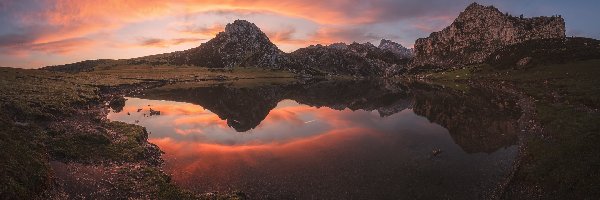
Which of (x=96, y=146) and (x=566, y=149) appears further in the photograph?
(x=96, y=146)

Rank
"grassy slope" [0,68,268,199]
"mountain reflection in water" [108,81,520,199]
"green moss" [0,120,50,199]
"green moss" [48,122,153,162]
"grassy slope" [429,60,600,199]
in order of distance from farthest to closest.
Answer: "green moss" [48,122,153,162] < "mountain reflection in water" [108,81,520,199] < "grassy slope" [429,60,600,199] < "grassy slope" [0,68,268,199] < "green moss" [0,120,50,199]

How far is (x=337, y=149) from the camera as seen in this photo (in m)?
49.7

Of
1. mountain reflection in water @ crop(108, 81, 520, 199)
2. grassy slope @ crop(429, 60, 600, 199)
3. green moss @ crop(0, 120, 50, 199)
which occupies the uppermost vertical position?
green moss @ crop(0, 120, 50, 199)

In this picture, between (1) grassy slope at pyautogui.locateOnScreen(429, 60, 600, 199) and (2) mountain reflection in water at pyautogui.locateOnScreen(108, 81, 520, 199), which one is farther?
(2) mountain reflection in water at pyautogui.locateOnScreen(108, 81, 520, 199)

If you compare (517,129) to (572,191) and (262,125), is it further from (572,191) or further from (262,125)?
(262,125)

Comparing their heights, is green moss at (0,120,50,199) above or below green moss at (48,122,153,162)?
above

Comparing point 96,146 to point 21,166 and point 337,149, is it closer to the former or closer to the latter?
point 21,166

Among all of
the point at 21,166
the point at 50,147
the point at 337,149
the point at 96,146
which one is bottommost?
the point at 337,149

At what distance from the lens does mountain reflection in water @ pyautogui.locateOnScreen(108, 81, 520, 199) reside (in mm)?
34875

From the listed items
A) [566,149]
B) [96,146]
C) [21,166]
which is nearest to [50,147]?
[96,146]

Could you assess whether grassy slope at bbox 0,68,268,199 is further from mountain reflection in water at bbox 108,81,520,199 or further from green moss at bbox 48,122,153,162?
mountain reflection in water at bbox 108,81,520,199

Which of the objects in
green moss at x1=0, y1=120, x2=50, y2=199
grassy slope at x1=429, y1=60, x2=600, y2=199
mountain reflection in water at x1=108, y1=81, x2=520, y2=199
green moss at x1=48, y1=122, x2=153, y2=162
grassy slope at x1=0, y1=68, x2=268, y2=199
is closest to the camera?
green moss at x1=0, y1=120, x2=50, y2=199

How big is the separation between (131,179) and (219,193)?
8.01 m

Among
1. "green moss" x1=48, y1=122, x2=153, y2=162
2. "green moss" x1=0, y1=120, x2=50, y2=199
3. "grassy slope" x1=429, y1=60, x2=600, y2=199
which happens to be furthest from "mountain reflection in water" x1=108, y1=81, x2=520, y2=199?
"green moss" x1=0, y1=120, x2=50, y2=199
